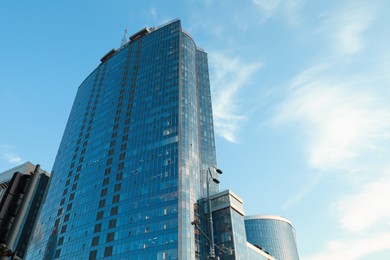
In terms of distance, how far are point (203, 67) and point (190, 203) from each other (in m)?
68.6

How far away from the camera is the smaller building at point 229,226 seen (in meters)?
85.6

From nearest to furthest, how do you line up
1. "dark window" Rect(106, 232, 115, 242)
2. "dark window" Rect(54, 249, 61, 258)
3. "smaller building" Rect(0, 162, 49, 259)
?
1. "dark window" Rect(106, 232, 115, 242)
2. "dark window" Rect(54, 249, 61, 258)
3. "smaller building" Rect(0, 162, 49, 259)

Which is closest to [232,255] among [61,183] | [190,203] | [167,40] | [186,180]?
[190,203]

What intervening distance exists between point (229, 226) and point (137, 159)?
1399 inches

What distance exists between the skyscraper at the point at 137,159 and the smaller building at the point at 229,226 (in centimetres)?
771

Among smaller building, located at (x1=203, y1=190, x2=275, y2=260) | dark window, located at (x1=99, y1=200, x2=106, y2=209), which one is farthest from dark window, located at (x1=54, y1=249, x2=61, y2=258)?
smaller building, located at (x1=203, y1=190, x2=275, y2=260)

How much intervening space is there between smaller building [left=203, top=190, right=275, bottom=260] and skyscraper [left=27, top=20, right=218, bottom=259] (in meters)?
7.71

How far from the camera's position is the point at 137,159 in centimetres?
9931

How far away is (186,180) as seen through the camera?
3516 inches

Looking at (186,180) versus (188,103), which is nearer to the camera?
(186,180)

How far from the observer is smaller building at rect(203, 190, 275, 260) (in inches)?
3371

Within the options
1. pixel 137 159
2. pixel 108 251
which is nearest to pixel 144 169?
pixel 137 159

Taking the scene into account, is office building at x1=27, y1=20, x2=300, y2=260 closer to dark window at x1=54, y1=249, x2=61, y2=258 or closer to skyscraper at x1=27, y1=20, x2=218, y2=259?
dark window at x1=54, y1=249, x2=61, y2=258

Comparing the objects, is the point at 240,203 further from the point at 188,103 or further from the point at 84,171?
the point at 84,171
